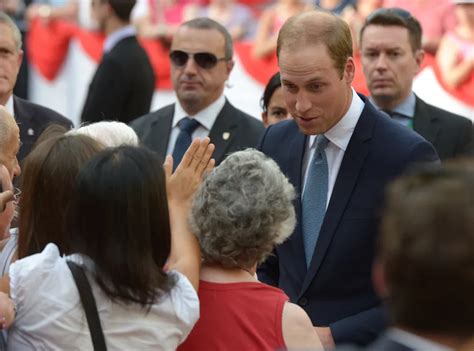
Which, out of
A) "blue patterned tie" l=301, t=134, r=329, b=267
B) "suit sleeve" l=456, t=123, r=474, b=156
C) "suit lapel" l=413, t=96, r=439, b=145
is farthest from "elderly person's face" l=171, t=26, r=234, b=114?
"blue patterned tie" l=301, t=134, r=329, b=267

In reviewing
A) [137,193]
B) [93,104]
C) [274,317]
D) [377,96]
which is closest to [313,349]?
[274,317]

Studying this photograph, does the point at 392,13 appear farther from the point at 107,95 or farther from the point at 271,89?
the point at 107,95

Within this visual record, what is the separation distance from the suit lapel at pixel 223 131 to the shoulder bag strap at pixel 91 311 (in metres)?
3.29

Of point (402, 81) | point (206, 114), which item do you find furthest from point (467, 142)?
point (206, 114)

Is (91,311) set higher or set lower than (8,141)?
lower

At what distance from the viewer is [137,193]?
3039mm

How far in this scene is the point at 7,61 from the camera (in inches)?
239

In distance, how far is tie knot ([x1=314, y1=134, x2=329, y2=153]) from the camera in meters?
4.06

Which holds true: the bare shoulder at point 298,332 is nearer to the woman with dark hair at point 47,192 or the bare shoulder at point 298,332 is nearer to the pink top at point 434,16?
the woman with dark hair at point 47,192

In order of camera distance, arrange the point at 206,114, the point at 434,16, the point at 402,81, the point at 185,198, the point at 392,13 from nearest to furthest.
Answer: the point at 185,198
the point at 402,81
the point at 392,13
the point at 206,114
the point at 434,16

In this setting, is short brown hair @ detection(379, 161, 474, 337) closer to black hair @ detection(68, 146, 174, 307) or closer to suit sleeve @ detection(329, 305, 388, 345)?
black hair @ detection(68, 146, 174, 307)

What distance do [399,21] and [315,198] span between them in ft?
8.33

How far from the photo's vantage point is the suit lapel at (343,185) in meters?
3.88

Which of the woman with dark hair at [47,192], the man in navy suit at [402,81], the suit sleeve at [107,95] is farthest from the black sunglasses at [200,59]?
the woman with dark hair at [47,192]
